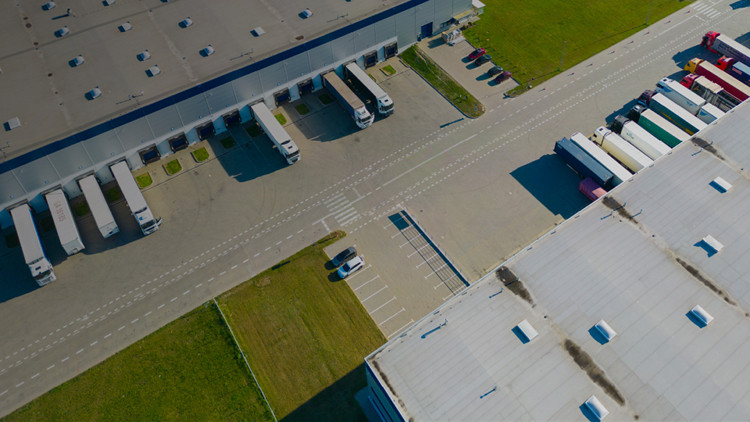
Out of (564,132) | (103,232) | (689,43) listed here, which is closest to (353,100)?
(564,132)

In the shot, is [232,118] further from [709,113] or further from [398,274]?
[709,113]

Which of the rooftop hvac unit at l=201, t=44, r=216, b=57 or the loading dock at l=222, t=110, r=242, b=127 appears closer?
the rooftop hvac unit at l=201, t=44, r=216, b=57

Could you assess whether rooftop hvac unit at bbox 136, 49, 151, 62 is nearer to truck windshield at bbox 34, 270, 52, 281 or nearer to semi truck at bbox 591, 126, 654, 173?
truck windshield at bbox 34, 270, 52, 281

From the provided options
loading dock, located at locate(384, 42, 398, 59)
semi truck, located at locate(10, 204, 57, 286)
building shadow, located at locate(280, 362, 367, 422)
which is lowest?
building shadow, located at locate(280, 362, 367, 422)

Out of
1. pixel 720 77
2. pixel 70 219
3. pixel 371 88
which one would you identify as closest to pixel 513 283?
pixel 371 88

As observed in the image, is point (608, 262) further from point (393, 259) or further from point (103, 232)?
point (103, 232)

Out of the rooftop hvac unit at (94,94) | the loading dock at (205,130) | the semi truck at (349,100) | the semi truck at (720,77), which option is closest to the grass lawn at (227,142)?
the loading dock at (205,130)

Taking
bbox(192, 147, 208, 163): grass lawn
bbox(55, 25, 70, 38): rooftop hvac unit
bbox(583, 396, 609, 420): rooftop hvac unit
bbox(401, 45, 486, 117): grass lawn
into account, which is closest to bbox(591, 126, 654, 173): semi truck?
bbox(401, 45, 486, 117): grass lawn
